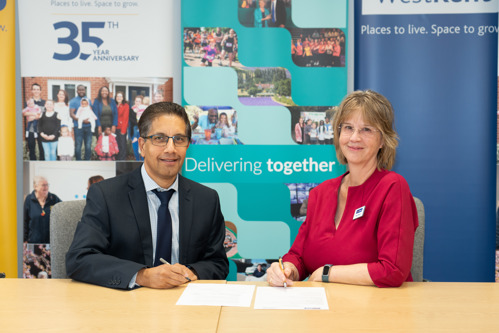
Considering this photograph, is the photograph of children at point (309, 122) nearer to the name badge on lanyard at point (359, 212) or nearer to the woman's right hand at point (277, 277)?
the name badge on lanyard at point (359, 212)

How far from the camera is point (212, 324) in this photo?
1463 mm

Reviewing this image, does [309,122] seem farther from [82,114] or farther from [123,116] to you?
[82,114]

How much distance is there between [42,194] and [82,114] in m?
0.71

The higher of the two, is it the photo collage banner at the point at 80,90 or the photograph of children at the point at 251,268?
the photo collage banner at the point at 80,90

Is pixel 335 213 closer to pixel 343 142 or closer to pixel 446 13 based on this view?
pixel 343 142

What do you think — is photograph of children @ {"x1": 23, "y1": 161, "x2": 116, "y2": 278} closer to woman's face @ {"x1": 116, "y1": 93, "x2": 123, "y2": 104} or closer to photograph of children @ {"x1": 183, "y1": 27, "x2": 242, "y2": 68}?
woman's face @ {"x1": 116, "y1": 93, "x2": 123, "y2": 104}

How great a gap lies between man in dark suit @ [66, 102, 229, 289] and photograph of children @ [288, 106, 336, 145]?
1416 millimetres

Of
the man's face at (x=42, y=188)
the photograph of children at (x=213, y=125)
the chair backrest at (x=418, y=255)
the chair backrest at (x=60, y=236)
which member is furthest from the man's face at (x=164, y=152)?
the man's face at (x=42, y=188)

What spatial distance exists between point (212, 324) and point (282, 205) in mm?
2240

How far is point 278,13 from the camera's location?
3609mm

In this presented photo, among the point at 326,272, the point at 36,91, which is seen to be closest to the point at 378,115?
the point at 326,272

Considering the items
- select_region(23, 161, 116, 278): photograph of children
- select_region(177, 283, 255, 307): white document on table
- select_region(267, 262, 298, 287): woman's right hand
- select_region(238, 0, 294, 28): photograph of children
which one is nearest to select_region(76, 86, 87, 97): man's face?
select_region(23, 161, 116, 278): photograph of children

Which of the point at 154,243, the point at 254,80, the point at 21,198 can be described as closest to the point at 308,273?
the point at 154,243

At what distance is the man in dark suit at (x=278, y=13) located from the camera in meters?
3.60
